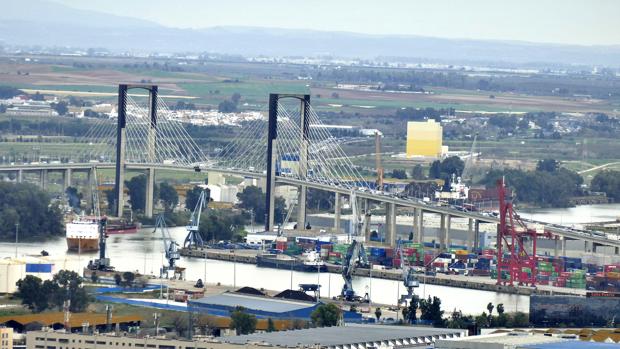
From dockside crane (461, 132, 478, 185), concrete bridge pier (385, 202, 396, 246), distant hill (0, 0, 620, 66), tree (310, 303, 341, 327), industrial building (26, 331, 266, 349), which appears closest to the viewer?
industrial building (26, 331, 266, 349)

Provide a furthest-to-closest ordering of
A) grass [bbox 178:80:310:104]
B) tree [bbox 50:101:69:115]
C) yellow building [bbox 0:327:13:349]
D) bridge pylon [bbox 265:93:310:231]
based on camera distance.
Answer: grass [bbox 178:80:310:104], tree [bbox 50:101:69:115], bridge pylon [bbox 265:93:310:231], yellow building [bbox 0:327:13:349]

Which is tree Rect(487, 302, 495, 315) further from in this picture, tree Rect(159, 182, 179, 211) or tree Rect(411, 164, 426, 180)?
tree Rect(411, 164, 426, 180)

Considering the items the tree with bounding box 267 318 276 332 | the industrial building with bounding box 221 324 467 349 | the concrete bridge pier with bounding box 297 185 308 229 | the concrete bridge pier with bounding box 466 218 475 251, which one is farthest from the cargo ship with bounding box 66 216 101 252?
the industrial building with bounding box 221 324 467 349

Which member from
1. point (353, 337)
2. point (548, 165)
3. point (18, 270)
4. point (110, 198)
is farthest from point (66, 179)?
point (353, 337)

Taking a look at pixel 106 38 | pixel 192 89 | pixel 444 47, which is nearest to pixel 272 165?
pixel 192 89

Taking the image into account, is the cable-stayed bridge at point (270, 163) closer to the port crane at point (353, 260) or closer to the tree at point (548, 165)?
the port crane at point (353, 260)

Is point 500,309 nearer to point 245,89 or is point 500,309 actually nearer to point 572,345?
point 572,345

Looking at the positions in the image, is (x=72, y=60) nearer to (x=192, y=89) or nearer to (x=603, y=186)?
(x=192, y=89)
